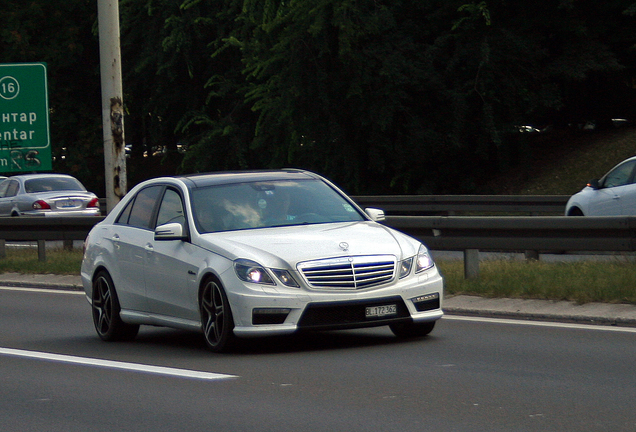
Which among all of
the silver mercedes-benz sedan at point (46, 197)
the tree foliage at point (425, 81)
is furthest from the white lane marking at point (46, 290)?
the tree foliage at point (425, 81)

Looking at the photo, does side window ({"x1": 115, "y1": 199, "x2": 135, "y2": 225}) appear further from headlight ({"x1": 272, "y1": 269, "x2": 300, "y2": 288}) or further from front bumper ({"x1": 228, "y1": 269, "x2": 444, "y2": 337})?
headlight ({"x1": 272, "y1": 269, "x2": 300, "y2": 288})

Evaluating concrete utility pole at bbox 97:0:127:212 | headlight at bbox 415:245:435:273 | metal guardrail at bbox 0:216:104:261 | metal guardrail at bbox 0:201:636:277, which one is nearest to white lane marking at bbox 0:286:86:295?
concrete utility pole at bbox 97:0:127:212

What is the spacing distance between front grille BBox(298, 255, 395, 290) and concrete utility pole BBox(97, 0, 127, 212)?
32.9 ft

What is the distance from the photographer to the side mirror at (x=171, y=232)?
1021 centimetres

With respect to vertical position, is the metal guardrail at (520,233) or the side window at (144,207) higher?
the side window at (144,207)

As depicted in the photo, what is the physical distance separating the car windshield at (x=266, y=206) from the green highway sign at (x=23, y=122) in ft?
45.1

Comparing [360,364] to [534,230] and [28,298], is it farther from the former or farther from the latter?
[28,298]

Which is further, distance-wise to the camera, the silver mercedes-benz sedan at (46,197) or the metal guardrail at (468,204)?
the silver mercedes-benz sedan at (46,197)

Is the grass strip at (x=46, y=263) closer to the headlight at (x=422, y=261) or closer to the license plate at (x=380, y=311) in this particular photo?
the headlight at (x=422, y=261)

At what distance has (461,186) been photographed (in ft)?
112

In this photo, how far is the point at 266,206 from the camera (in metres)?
10.6

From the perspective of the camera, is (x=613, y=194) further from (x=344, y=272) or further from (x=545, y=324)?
(x=344, y=272)

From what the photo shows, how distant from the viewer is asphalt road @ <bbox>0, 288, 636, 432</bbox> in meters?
6.91

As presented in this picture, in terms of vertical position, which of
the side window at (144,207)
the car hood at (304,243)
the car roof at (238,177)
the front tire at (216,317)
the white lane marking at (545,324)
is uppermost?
the car roof at (238,177)
